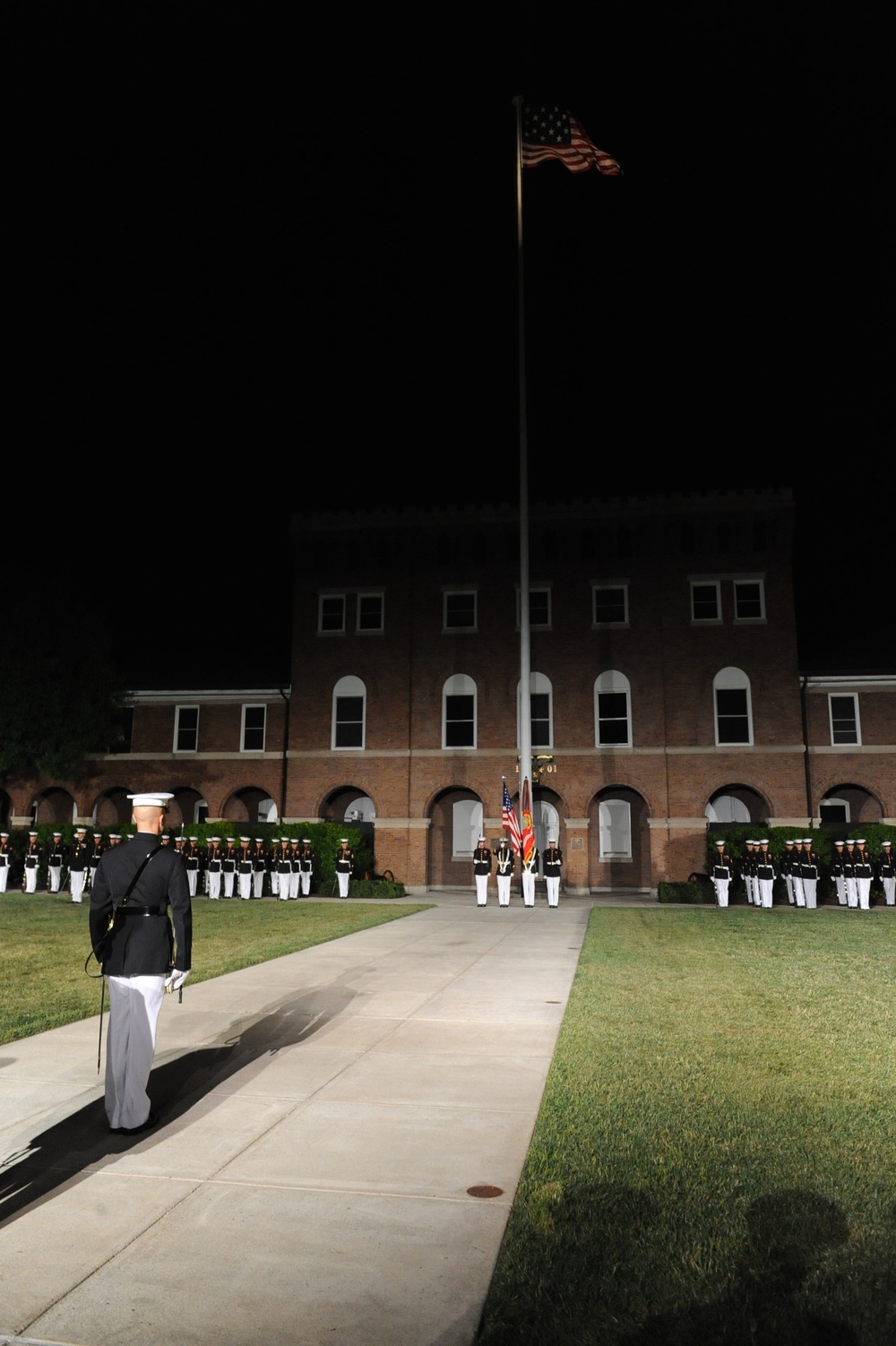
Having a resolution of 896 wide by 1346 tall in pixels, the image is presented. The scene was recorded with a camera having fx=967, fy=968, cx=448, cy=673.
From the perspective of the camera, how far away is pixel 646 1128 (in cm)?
602

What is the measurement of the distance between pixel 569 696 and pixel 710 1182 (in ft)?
99.7

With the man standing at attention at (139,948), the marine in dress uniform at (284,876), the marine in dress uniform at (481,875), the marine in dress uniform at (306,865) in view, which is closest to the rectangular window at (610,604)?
the marine in dress uniform at (481,875)

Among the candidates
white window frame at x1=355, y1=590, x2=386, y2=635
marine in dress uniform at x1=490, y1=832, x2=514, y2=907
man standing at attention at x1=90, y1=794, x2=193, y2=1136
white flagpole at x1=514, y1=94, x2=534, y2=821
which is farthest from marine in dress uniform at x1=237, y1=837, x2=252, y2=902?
man standing at attention at x1=90, y1=794, x2=193, y2=1136

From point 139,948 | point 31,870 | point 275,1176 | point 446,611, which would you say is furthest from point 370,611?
point 275,1176

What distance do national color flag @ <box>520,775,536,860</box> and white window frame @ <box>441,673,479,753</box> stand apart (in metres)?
10.4

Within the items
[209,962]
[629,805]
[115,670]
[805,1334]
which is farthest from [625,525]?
[805,1334]

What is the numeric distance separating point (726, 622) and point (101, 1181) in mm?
32154

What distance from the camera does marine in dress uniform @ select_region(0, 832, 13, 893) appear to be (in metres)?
28.8

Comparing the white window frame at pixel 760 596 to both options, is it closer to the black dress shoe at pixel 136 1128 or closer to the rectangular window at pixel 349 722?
the rectangular window at pixel 349 722

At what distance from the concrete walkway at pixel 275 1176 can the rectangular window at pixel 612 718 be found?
81.2 feet

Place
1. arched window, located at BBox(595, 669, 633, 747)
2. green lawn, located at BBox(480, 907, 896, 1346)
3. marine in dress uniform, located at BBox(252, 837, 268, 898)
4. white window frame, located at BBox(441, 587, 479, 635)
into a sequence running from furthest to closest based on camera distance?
white window frame, located at BBox(441, 587, 479, 635), arched window, located at BBox(595, 669, 633, 747), marine in dress uniform, located at BBox(252, 837, 268, 898), green lawn, located at BBox(480, 907, 896, 1346)

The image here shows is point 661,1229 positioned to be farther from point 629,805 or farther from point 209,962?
point 629,805

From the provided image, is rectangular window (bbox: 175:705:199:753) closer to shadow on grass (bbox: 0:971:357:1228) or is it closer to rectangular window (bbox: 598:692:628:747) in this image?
rectangular window (bbox: 598:692:628:747)

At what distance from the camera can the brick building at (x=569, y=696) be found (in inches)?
1339
